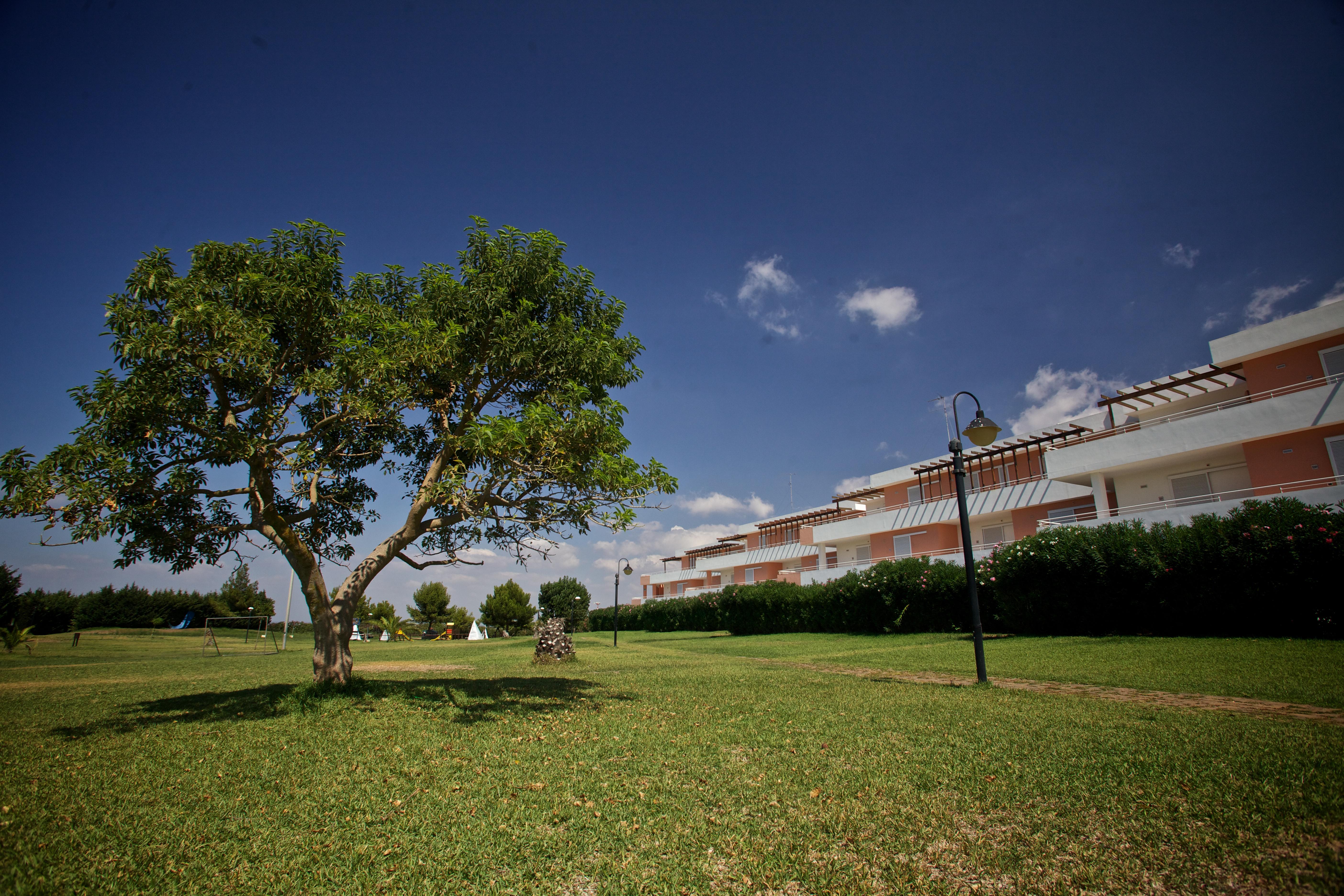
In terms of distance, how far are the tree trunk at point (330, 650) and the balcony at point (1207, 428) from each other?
25867 mm

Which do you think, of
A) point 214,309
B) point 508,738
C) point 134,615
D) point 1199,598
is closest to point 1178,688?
point 1199,598

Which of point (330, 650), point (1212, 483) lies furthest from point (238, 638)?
point (1212, 483)

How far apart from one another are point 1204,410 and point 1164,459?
316 cm

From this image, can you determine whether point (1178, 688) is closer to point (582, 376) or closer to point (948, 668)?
point (948, 668)

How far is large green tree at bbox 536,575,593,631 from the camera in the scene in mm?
57281

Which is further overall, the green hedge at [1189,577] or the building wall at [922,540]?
the building wall at [922,540]

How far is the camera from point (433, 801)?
15.9 feet

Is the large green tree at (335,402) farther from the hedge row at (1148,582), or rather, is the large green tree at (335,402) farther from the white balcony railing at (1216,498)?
the white balcony railing at (1216,498)

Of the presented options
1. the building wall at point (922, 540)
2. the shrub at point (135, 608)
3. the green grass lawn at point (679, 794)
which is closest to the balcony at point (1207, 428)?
the building wall at point (922, 540)

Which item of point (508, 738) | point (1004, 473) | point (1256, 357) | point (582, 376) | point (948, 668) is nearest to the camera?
point (508, 738)

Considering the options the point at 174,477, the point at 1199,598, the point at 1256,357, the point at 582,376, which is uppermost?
the point at 1256,357

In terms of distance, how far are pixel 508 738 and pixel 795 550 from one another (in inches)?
1661

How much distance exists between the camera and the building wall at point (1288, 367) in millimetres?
19188

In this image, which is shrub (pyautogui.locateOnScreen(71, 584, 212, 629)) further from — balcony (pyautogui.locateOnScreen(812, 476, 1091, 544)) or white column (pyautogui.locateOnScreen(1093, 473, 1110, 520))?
white column (pyautogui.locateOnScreen(1093, 473, 1110, 520))
